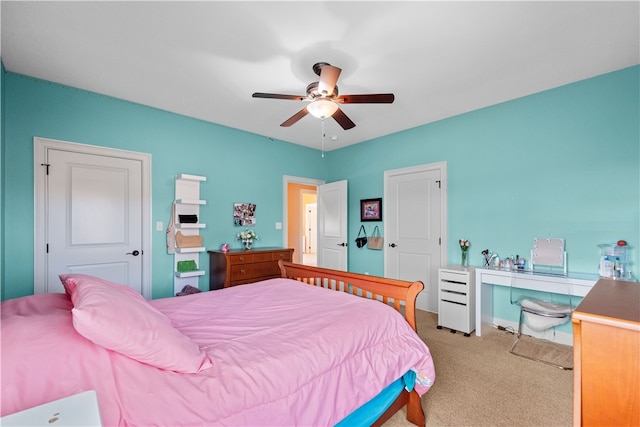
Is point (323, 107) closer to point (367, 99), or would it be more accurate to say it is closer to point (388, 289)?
point (367, 99)

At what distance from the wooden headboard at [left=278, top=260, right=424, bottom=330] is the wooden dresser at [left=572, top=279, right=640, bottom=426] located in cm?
76

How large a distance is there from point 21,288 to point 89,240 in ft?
2.15

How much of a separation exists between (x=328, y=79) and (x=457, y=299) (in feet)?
9.17

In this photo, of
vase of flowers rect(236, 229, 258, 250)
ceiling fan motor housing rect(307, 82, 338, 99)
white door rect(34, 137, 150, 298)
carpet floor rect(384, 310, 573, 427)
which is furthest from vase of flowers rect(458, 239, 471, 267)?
white door rect(34, 137, 150, 298)

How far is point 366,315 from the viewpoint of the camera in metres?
1.64

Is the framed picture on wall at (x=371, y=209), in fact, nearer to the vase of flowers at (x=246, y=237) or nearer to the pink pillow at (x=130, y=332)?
the vase of flowers at (x=246, y=237)

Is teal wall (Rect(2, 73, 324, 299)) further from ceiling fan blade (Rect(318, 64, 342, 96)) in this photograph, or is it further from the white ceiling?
ceiling fan blade (Rect(318, 64, 342, 96))

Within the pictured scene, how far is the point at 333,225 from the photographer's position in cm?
514

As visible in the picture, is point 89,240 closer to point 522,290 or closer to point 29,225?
point 29,225

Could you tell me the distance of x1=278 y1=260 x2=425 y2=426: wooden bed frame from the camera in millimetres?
1735

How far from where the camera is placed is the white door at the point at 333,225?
16.2 ft

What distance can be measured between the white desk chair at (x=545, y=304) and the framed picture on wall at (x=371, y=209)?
81.8 inches

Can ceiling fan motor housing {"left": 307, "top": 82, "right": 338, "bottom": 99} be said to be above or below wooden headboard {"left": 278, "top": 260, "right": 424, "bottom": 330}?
above

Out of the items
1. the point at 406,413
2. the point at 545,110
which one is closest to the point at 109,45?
the point at 406,413
